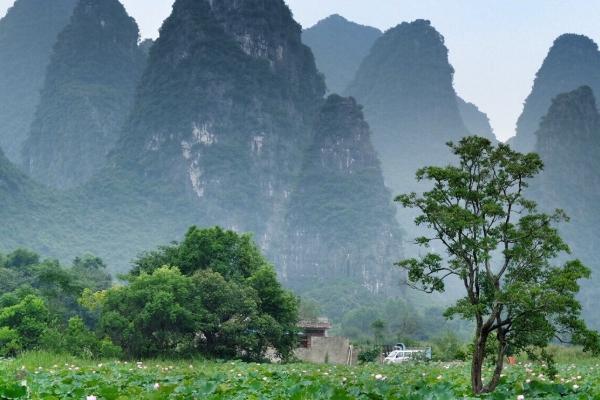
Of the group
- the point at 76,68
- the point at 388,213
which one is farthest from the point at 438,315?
the point at 76,68

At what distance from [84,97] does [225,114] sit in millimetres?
31194

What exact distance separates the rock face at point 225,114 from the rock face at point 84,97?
611 inches

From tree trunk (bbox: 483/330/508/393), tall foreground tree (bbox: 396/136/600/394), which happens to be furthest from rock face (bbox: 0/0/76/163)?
tree trunk (bbox: 483/330/508/393)

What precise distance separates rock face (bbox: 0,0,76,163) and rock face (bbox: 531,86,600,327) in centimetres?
10763

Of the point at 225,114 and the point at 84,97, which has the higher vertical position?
the point at 84,97

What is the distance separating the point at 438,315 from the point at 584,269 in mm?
74682

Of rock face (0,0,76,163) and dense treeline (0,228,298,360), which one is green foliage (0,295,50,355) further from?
rock face (0,0,76,163)

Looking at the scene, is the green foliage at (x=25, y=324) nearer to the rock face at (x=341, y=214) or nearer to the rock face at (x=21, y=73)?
the rock face at (x=341, y=214)

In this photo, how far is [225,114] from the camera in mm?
125250

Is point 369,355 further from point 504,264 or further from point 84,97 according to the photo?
point 84,97

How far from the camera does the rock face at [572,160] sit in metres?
143

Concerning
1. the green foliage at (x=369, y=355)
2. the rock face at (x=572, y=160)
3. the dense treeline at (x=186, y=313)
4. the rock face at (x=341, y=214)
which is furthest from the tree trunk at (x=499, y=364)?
the rock face at (x=572, y=160)

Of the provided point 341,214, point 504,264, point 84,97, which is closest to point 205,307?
point 504,264

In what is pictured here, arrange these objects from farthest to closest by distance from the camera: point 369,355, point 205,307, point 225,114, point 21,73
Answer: point 21,73 < point 225,114 < point 369,355 < point 205,307
